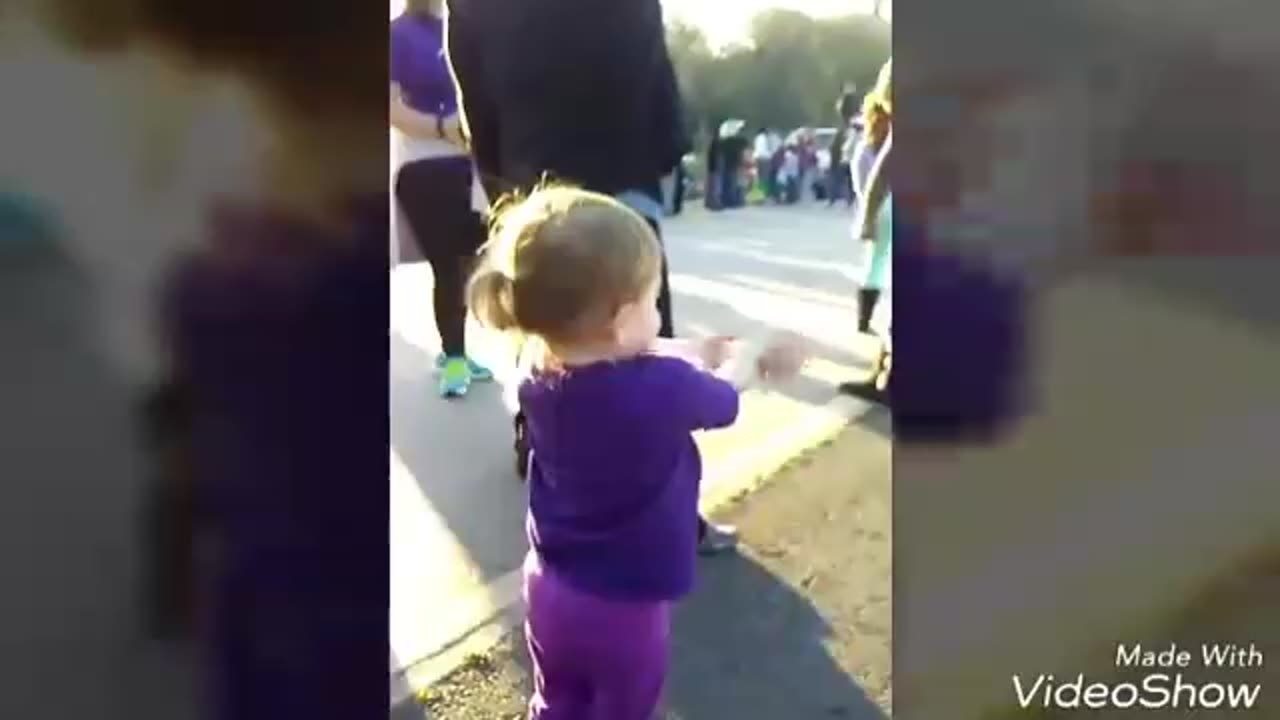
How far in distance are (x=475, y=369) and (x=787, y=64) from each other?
19.0 inches

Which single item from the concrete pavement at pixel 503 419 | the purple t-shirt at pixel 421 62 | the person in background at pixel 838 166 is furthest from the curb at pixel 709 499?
the purple t-shirt at pixel 421 62

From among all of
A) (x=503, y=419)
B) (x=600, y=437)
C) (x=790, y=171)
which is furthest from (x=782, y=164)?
(x=503, y=419)

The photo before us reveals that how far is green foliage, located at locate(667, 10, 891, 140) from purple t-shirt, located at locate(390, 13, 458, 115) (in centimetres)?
23

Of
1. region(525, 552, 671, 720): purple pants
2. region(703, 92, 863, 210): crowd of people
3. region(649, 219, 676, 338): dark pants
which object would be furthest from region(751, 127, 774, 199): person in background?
region(525, 552, 671, 720): purple pants

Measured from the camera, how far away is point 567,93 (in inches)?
68.5

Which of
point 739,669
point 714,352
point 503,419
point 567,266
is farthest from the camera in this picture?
point 503,419

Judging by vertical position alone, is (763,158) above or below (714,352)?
above

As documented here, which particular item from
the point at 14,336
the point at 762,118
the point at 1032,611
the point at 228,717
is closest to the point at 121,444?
the point at 14,336

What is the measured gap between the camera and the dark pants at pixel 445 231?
1.61 meters

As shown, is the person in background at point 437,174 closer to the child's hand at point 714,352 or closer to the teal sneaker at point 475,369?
the teal sneaker at point 475,369

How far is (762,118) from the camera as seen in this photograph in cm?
154

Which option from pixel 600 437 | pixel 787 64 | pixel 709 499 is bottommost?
pixel 709 499

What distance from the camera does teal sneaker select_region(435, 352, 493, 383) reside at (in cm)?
167

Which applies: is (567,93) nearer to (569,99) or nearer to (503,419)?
(569,99)
